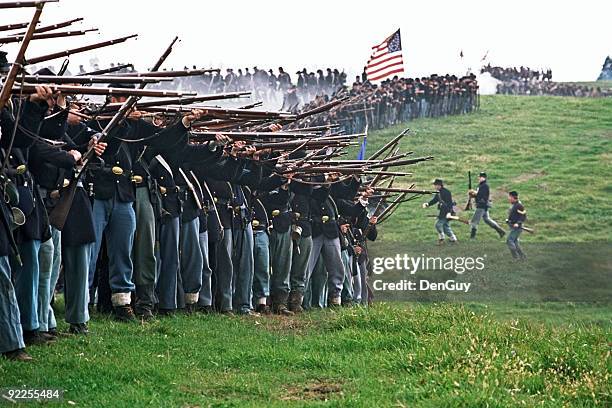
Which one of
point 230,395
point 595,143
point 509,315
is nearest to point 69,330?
point 230,395

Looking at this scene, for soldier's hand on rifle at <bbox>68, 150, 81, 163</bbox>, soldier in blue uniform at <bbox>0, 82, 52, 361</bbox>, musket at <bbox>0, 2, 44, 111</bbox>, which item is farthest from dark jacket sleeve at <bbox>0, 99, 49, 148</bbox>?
musket at <bbox>0, 2, 44, 111</bbox>

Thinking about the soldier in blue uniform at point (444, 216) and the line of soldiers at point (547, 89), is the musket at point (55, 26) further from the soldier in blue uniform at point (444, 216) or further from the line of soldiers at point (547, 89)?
the line of soldiers at point (547, 89)

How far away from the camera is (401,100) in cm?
4003

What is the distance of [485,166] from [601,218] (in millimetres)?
5673

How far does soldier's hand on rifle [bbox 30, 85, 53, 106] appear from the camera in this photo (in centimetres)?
716

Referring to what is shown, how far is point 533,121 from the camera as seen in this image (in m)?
42.6

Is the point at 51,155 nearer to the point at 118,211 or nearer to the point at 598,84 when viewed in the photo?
the point at 118,211

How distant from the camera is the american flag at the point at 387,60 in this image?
92.3 ft

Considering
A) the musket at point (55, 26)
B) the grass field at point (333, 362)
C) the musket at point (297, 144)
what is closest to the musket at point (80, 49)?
the musket at point (55, 26)

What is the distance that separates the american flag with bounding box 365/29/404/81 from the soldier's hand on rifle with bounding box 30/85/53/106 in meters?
21.3

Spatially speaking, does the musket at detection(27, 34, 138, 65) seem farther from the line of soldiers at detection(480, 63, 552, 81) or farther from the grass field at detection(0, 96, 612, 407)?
the line of soldiers at detection(480, 63, 552, 81)

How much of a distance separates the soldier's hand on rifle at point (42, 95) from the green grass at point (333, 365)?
5.50 ft

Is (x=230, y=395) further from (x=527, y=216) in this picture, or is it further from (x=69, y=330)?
(x=527, y=216)

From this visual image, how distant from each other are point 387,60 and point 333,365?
69.5ft
